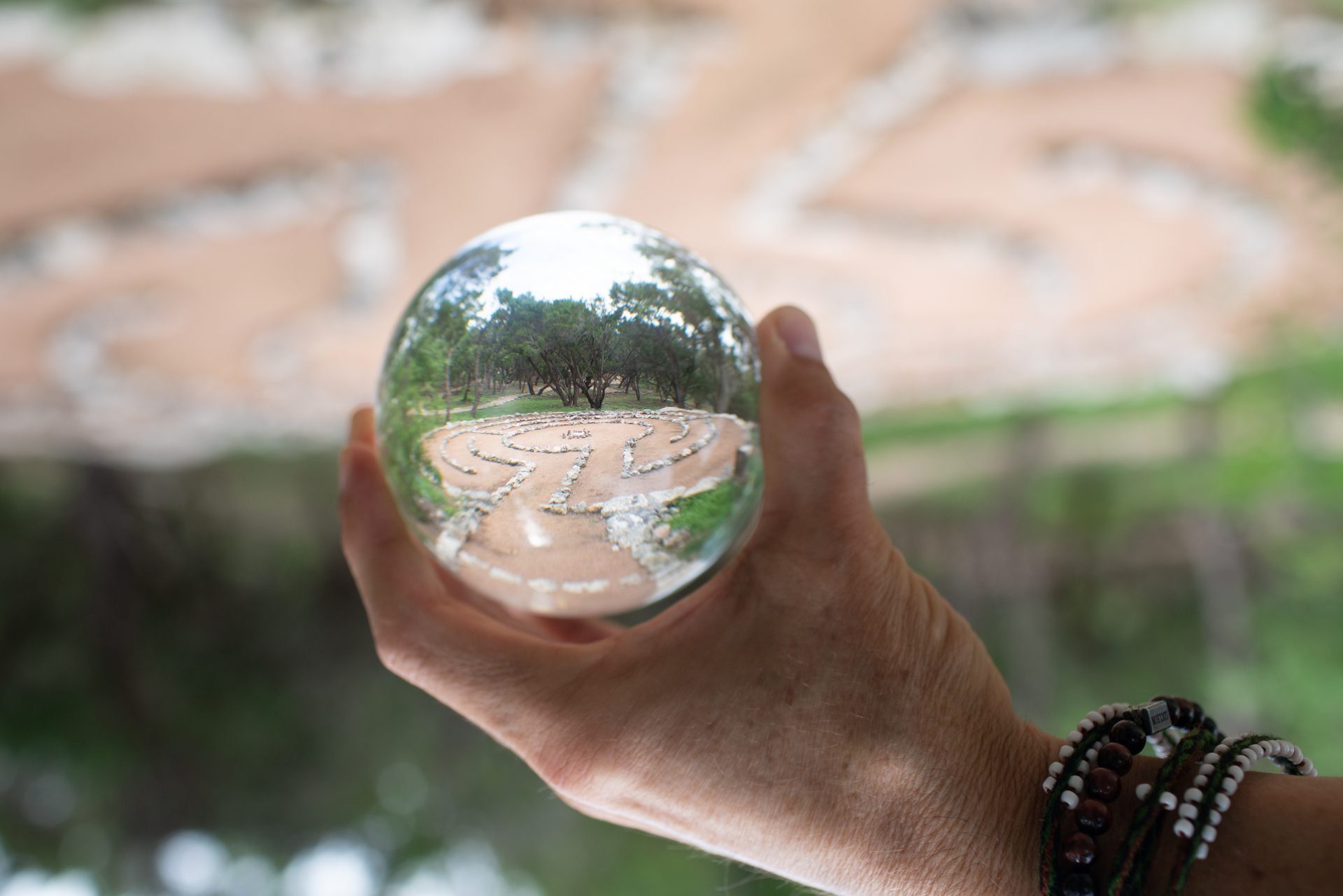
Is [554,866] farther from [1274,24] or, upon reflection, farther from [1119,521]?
[1274,24]

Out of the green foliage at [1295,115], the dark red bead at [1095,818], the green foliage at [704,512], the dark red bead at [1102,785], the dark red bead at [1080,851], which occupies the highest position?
the green foliage at [1295,115]

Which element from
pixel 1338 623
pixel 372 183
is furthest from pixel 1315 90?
pixel 1338 623

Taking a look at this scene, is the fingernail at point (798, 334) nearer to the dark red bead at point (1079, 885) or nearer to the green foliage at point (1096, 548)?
the dark red bead at point (1079, 885)

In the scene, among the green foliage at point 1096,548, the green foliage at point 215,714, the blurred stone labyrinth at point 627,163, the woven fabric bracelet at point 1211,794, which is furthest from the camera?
the green foliage at point 1096,548

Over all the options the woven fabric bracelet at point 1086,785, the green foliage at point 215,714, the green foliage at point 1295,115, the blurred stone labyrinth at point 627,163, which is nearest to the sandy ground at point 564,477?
the woven fabric bracelet at point 1086,785

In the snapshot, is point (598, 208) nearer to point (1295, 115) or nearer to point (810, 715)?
point (1295, 115)

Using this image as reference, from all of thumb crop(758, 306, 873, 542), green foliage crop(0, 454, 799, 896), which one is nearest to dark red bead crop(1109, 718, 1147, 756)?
thumb crop(758, 306, 873, 542)

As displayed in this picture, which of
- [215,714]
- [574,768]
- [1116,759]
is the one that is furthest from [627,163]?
A: [215,714]
